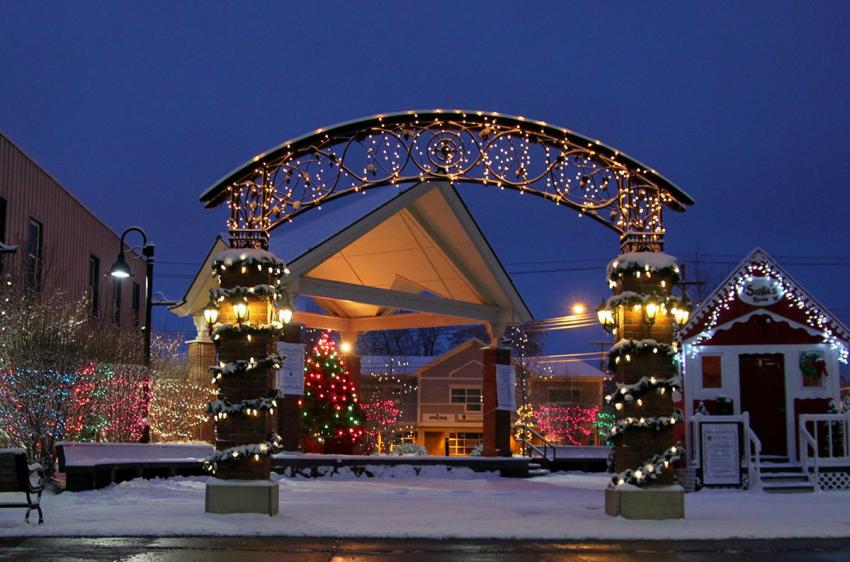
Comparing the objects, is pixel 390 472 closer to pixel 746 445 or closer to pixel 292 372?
pixel 292 372

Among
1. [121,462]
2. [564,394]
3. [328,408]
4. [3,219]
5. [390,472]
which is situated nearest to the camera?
[121,462]

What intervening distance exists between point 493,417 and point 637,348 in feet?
35.2

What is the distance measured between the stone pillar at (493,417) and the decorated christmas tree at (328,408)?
3.12m

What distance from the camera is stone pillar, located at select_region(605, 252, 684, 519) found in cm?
1302

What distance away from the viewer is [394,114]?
549 inches

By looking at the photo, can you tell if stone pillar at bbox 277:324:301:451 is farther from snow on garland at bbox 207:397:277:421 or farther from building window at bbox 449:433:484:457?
building window at bbox 449:433:484:457

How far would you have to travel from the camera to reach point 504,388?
2364 centimetres

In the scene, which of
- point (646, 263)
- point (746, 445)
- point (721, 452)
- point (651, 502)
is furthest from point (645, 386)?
point (746, 445)

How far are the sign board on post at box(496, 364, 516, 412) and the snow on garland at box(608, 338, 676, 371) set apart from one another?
1033 centimetres

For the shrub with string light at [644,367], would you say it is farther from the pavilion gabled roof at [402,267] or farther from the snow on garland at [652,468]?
the pavilion gabled roof at [402,267]

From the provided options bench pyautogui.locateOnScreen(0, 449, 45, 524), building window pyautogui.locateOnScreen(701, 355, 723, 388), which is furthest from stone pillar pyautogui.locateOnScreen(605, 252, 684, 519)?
building window pyautogui.locateOnScreen(701, 355, 723, 388)

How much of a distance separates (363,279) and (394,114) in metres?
11.4

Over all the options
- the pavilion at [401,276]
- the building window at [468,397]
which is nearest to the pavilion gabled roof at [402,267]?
the pavilion at [401,276]

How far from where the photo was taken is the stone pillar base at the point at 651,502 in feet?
42.6
